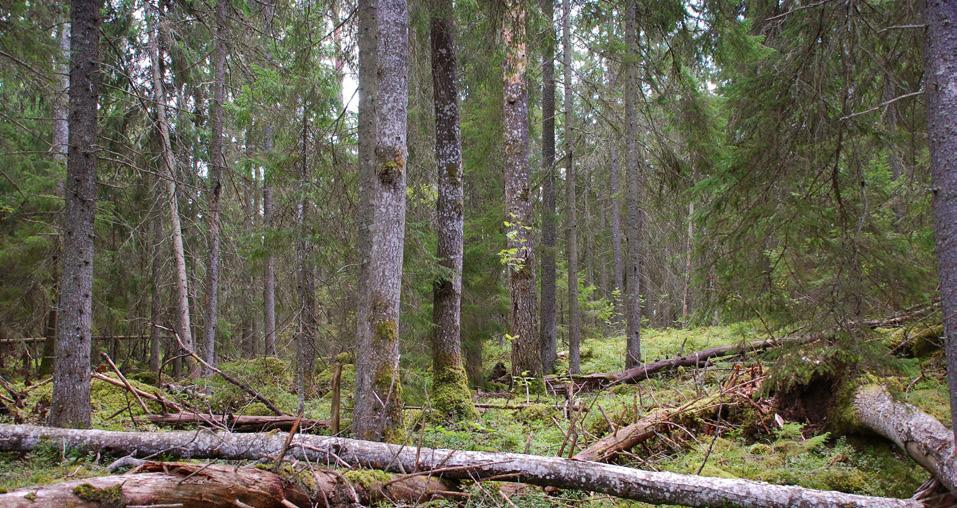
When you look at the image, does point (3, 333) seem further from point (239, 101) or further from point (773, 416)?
point (773, 416)

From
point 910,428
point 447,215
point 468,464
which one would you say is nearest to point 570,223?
point 447,215

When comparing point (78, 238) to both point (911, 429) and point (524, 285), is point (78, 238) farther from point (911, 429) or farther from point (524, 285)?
point (911, 429)

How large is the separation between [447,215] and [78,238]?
4891 mm

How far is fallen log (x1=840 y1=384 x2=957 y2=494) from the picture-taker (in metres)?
4.31

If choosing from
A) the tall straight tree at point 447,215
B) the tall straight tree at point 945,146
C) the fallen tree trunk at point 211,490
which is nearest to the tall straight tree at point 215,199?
the tall straight tree at point 447,215

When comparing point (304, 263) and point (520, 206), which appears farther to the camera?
point (520, 206)

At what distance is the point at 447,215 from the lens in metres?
9.06

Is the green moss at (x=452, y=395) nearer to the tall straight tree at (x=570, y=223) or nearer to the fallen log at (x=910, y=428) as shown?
the fallen log at (x=910, y=428)

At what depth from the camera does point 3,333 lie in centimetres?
1506

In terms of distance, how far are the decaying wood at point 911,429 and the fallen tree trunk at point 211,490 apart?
3943 millimetres

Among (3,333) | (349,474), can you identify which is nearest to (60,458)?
(349,474)

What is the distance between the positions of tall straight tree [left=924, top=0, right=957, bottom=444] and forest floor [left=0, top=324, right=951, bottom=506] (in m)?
0.85

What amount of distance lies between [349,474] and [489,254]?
9035 millimetres

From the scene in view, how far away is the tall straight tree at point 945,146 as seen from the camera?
3.99 m
